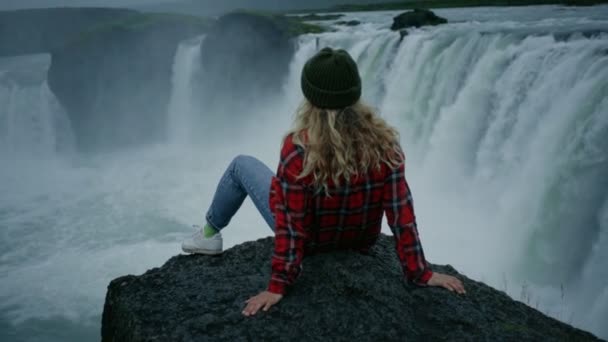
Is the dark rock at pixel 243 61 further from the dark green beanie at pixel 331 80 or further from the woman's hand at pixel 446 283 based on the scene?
the dark green beanie at pixel 331 80

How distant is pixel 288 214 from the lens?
2426mm

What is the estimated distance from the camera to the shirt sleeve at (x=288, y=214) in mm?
2355

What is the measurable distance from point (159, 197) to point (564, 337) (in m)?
14.3

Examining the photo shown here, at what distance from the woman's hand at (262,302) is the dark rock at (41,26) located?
144 feet

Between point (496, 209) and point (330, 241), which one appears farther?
point (496, 209)

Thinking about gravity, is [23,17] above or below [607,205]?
above

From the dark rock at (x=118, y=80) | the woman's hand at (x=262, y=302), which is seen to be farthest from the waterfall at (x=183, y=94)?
the woman's hand at (x=262, y=302)

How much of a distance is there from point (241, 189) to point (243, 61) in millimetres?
20558

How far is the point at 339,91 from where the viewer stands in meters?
2.22

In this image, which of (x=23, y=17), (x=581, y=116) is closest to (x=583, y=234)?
(x=581, y=116)

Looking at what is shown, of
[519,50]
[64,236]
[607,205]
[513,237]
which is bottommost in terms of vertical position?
→ [64,236]

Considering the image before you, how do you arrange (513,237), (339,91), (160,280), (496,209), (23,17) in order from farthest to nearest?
(23,17) < (496,209) < (513,237) < (160,280) < (339,91)

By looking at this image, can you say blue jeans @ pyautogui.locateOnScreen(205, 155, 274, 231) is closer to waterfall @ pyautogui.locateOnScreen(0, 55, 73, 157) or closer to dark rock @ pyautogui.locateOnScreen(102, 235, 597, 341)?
dark rock @ pyautogui.locateOnScreen(102, 235, 597, 341)

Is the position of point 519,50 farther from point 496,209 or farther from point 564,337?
point 564,337
